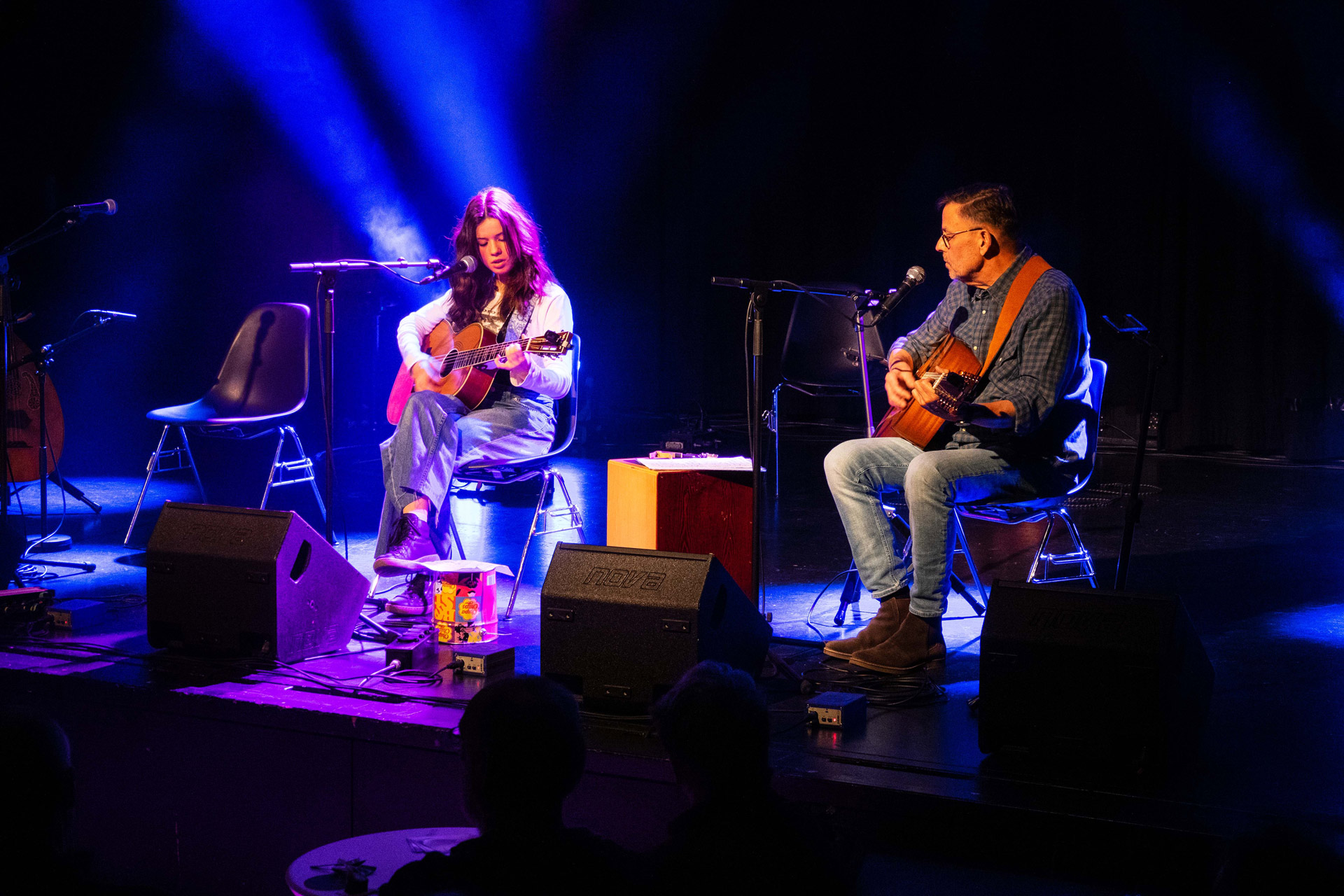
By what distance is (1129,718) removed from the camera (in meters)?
2.37

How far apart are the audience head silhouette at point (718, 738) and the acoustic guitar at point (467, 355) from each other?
7.85 feet

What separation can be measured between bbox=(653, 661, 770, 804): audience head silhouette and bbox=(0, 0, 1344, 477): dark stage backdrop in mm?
7103

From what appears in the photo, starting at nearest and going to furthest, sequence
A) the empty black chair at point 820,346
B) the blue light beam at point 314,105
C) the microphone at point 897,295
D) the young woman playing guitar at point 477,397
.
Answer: the microphone at point 897,295, the young woman playing guitar at point 477,397, the empty black chair at point 820,346, the blue light beam at point 314,105

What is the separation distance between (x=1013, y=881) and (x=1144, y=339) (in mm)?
2322

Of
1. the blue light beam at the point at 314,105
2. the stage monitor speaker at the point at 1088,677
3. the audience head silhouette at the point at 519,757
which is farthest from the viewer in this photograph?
the blue light beam at the point at 314,105

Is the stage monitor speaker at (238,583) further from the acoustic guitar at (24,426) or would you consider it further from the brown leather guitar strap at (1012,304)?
the acoustic guitar at (24,426)

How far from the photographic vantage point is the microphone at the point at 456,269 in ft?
13.3

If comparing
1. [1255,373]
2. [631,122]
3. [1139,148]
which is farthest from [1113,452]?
[631,122]

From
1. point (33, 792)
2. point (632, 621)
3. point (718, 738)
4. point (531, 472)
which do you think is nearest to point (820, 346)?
point (531, 472)

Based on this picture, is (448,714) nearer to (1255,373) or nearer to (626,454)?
(626,454)

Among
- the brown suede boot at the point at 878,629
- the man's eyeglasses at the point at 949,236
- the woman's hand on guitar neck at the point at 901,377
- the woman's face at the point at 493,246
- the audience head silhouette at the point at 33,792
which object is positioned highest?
the woman's face at the point at 493,246

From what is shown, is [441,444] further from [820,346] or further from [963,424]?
[820,346]

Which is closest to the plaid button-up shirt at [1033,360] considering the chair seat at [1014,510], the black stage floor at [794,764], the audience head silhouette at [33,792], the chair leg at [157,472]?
the chair seat at [1014,510]

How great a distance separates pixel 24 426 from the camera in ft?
19.5
